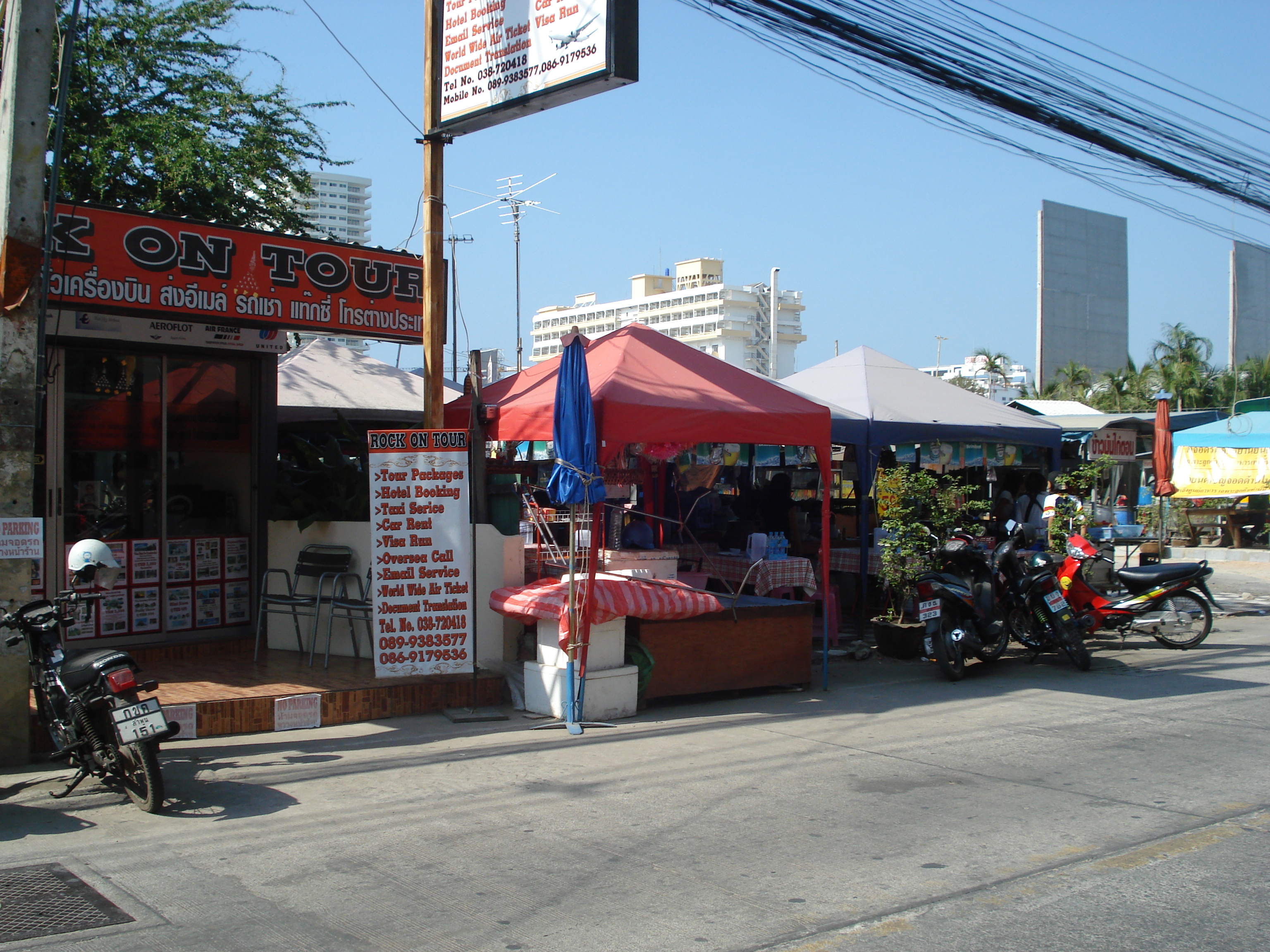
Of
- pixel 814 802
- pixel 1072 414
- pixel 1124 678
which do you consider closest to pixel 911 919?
pixel 814 802

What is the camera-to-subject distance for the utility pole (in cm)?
619

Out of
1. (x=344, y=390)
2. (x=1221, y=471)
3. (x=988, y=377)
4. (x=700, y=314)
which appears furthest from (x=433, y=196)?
(x=700, y=314)

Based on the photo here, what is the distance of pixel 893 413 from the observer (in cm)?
1242

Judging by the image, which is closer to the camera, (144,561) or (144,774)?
(144,774)

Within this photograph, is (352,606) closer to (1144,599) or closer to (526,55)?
(526,55)

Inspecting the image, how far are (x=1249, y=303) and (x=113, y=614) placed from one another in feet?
154

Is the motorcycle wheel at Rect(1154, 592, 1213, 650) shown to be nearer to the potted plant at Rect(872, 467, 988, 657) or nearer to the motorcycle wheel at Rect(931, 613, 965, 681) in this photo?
the potted plant at Rect(872, 467, 988, 657)

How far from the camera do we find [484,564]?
28.3 ft

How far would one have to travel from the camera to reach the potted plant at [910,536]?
35.6ft

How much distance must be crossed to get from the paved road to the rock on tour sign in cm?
55

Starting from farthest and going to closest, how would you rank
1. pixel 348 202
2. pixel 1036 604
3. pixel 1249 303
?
1. pixel 348 202
2. pixel 1249 303
3. pixel 1036 604

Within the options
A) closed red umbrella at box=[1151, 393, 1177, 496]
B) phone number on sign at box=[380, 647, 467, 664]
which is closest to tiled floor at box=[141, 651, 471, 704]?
phone number on sign at box=[380, 647, 467, 664]

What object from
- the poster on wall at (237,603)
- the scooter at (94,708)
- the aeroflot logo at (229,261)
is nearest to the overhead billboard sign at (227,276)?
the aeroflot logo at (229,261)

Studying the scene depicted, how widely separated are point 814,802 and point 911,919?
5.50 feet
